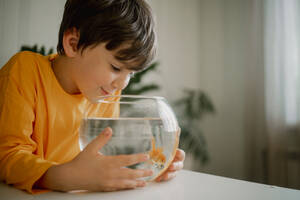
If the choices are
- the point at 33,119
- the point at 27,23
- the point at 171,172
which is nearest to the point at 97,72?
the point at 33,119

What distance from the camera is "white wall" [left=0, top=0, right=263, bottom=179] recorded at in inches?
97.7

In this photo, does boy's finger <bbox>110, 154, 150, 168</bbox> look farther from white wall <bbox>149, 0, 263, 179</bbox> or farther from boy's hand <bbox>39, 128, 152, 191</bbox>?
white wall <bbox>149, 0, 263, 179</bbox>

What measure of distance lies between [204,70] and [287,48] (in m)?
0.99

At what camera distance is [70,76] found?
2.89 feet

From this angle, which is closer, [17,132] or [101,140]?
[101,140]

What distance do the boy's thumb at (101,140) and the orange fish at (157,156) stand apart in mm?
82

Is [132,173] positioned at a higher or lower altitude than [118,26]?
lower

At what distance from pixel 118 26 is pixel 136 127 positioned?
0.42 m

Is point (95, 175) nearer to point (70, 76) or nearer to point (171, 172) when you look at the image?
point (171, 172)

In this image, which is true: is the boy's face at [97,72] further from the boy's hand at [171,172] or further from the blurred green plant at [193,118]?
the blurred green plant at [193,118]

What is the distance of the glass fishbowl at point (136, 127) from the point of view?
0.45 meters

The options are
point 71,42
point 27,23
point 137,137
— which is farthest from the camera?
point 27,23

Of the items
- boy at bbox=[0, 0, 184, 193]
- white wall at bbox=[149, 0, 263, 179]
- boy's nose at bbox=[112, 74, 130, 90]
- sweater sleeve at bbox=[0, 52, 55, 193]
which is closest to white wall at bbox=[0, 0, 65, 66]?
boy at bbox=[0, 0, 184, 193]

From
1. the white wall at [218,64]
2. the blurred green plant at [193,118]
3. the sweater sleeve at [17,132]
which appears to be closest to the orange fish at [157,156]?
the sweater sleeve at [17,132]
